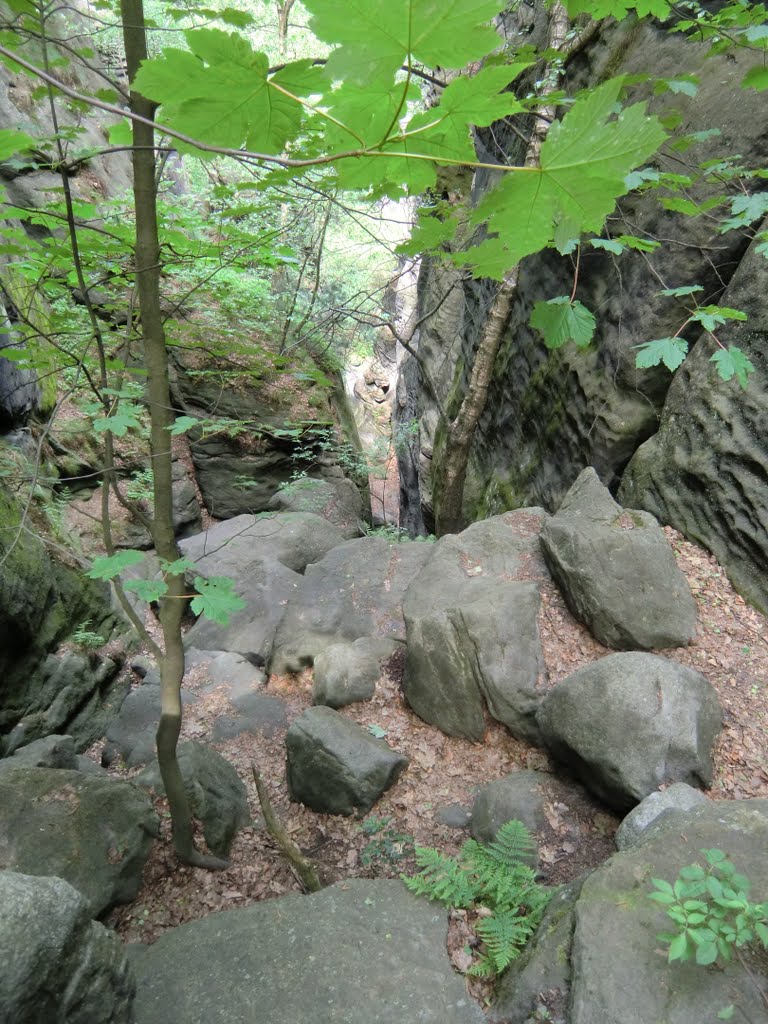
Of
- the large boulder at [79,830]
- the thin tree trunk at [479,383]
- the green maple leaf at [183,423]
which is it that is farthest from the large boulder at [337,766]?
the thin tree trunk at [479,383]

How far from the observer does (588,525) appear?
5207mm

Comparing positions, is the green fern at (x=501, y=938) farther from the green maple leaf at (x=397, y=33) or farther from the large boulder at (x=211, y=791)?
the green maple leaf at (x=397, y=33)

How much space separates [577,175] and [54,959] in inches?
103

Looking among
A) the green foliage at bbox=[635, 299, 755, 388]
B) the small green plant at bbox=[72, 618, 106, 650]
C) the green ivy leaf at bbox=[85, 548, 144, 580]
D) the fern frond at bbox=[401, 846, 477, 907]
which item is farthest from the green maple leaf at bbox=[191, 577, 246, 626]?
the small green plant at bbox=[72, 618, 106, 650]

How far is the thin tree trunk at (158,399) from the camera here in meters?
2.08

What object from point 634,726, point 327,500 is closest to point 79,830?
point 634,726

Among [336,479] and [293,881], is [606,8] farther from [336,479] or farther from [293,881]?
[336,479]

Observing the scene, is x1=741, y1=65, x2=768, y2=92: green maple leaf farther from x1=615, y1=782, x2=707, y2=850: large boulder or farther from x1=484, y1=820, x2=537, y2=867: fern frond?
x1=484, y1=820, x2=537, y2=867: fern frond

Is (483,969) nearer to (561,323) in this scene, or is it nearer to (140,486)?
(561,323)

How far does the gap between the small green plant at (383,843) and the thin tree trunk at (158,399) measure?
1.39 metres

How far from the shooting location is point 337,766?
14.7 ft

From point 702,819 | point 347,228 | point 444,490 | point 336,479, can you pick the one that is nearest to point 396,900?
point 702,819

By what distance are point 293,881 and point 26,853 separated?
5.90 feet

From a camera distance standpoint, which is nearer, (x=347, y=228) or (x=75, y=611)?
(x=75, y=611)
